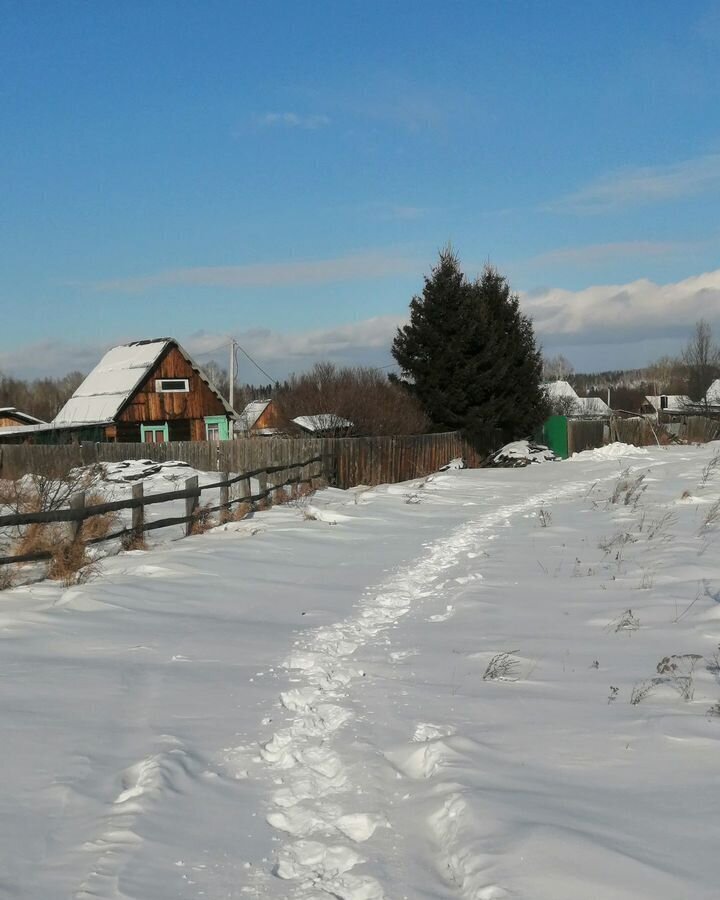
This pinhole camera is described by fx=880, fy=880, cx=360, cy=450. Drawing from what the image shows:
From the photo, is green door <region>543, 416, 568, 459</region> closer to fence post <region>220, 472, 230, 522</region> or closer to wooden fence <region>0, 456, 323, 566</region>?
wooden fence <region>0, 456, 323, 566</region>

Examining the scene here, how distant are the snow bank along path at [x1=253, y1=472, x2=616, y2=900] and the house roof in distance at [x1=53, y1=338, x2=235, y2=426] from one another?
Result: 110 feet

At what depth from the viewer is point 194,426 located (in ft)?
137

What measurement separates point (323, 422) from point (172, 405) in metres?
14.6

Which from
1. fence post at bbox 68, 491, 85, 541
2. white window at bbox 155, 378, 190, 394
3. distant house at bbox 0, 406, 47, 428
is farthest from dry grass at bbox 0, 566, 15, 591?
distant house at bbox 0, 406, 47, 428

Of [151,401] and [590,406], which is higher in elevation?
[590,406]

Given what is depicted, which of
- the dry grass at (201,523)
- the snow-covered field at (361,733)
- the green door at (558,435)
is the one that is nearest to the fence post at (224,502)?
the dry grass at (201,523)

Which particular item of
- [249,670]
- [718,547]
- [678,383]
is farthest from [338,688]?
[678,383]

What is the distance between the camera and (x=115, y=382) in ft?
134

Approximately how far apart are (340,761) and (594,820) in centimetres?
132

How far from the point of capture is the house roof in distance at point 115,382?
3928cm

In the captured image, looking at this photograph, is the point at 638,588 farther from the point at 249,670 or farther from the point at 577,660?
the point at 249,670

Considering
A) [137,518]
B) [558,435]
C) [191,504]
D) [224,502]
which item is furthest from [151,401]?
[137,518]

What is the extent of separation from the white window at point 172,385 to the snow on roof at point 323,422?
1378cm

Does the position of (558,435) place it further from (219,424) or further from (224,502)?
(224,502)
